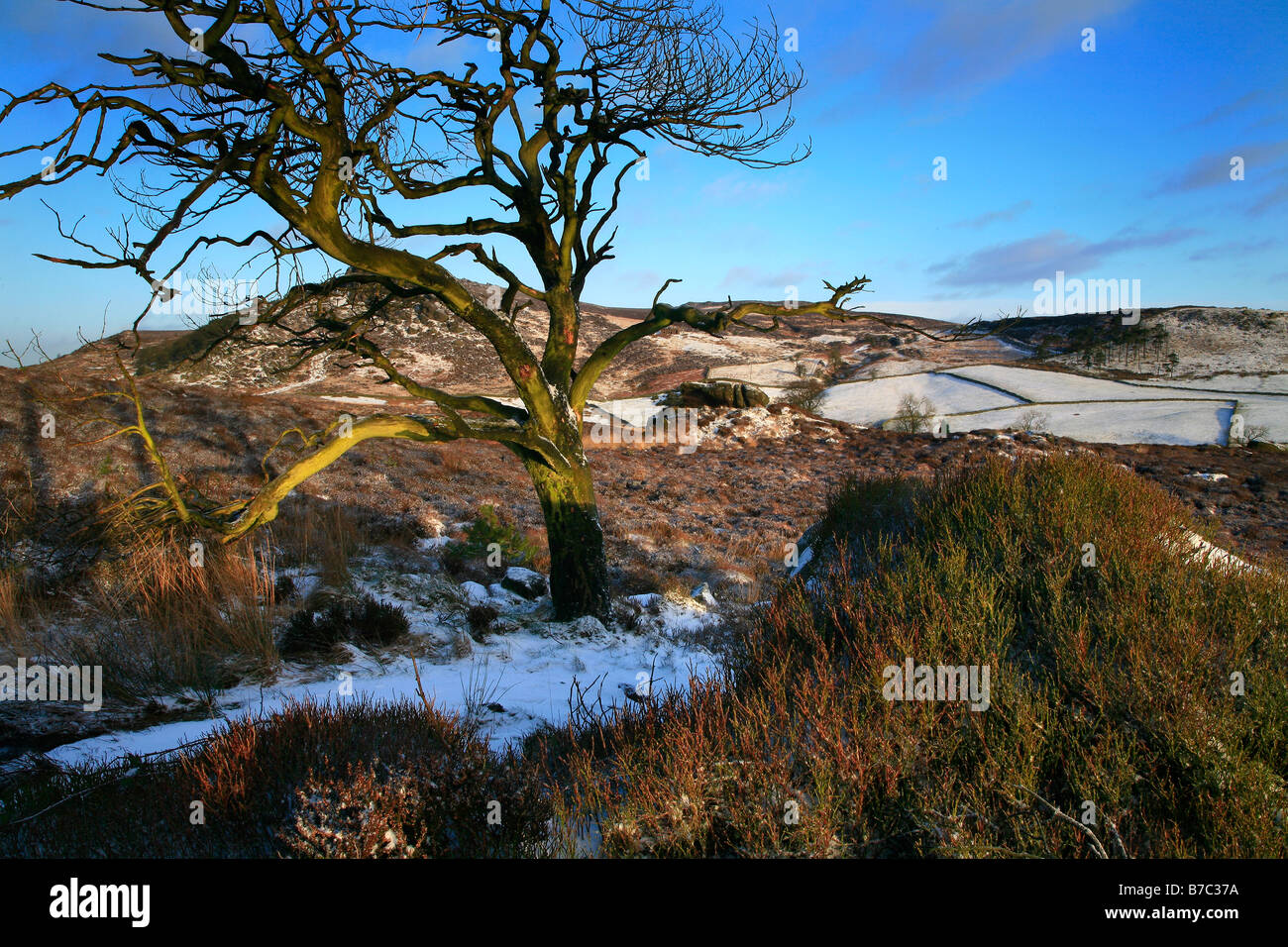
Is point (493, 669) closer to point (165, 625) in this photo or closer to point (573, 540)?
point (573, 540)

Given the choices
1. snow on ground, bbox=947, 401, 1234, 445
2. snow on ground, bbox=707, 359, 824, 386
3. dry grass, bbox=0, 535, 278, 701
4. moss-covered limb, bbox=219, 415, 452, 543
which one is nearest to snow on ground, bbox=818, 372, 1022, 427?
snow on ground, bbox=947, 401, 1234, 445

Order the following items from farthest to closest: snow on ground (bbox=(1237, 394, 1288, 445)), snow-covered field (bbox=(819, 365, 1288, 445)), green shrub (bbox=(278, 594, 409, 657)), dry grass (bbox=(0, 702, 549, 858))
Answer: snow-covered field (bbox=(819, 365, 1288, 445)) → snow on ground (bbox=(1237, 394, 1288, 445)) → green shrub (bbox=(278, 594, 409, 657)) → dry grass (bbox=(0, 702, 549, 858))

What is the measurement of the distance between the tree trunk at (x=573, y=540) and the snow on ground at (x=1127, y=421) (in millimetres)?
21518

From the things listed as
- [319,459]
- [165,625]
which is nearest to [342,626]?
[165,625]

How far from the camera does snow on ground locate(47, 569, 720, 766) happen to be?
17.2 feet

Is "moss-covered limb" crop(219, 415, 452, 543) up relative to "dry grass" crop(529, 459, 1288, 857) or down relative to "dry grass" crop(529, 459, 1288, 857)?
up

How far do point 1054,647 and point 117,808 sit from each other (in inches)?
215

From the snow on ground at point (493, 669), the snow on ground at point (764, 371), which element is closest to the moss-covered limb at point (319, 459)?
the snow on ground at point (493, 669)

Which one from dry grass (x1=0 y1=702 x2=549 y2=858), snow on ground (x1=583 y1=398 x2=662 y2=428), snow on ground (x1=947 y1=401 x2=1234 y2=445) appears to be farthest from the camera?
snow on ground (x1=583 y1=398 x2=662 y2=428)

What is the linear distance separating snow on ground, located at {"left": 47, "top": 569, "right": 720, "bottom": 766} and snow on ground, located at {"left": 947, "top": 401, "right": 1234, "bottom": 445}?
67.0ft

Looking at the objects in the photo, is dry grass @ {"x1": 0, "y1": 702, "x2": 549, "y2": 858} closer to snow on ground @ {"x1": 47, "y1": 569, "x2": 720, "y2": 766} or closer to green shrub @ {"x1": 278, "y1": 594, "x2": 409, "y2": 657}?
snow on ground @ {"x1": 47, "y1": 569, "x2": 720, "y2": 766}

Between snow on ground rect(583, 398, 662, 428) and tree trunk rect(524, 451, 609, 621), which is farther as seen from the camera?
snow on ground rect(583, 398, 662, 428)
